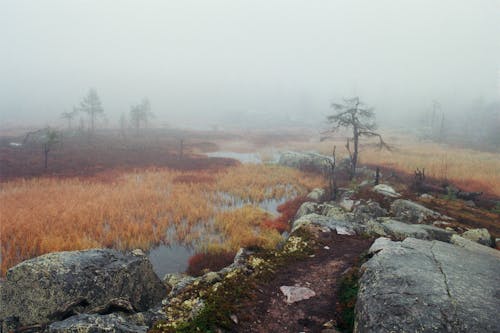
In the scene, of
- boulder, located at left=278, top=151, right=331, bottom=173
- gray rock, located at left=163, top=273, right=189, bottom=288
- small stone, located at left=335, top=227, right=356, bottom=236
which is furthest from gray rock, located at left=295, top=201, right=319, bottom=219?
boulder, located at left=278, top=151, right=331, bottom=173

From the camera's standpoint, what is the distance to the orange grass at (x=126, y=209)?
14031mm

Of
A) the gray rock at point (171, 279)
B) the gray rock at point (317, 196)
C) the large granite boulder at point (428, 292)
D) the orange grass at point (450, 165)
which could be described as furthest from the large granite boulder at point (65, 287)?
the orange grass at point (450, 165)

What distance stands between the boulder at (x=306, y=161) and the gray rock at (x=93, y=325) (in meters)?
29.8

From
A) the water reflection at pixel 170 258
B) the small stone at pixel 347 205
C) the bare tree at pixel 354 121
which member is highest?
the bare tree at pixel 354 121

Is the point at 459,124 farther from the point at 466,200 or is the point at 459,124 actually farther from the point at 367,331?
the point at 367,331

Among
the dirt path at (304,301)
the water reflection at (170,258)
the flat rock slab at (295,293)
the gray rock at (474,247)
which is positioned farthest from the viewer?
the water reflection at (170,258)

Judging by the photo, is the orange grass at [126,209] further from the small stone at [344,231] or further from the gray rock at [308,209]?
the small stone at [344,231]

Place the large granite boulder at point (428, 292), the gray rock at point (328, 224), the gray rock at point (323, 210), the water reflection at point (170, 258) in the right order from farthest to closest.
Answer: the gray rock at point (323, 210)
the water reflection at point (170, 258)
the gray rock at point (328, 224)
the large granite boulder at point (428, 292)

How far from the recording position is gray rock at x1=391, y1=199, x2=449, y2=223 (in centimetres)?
1395

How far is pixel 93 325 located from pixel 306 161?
33281 millimetres

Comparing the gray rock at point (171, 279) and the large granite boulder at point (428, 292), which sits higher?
the large granite boulder at point (428, 292)

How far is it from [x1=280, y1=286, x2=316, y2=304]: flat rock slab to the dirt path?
0.36 feet

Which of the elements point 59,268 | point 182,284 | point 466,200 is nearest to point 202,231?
point 182,284

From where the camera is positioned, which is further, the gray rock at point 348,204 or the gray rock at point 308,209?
the gray rock at point 308,209
